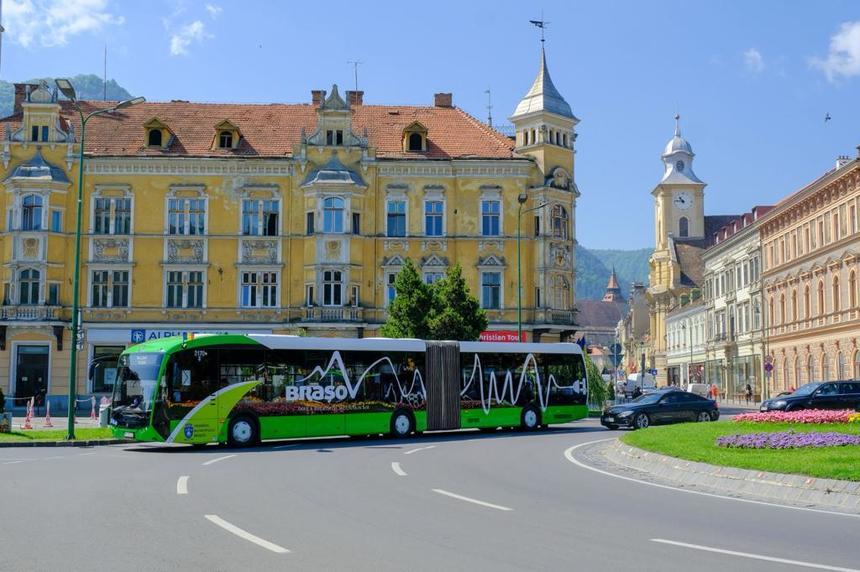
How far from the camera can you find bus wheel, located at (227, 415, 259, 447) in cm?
2666

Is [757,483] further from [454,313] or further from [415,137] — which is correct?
[415,137]

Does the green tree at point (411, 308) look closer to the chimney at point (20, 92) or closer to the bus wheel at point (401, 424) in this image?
the bus wheel at point (401, 424)

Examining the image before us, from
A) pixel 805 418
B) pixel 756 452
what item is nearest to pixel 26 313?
pixel 805 418

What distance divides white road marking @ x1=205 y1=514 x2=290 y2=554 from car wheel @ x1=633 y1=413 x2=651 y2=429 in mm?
23890

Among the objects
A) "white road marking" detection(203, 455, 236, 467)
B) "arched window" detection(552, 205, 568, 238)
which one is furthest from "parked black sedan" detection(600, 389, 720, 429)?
"arched window" detection(552, 205, 568, 238)

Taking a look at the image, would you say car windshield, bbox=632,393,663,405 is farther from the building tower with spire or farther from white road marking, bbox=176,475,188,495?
white road marking, bbox=176,475,188,495

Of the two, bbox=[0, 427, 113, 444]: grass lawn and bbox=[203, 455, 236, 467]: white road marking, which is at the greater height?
bbox=[0, 427, 113, 444]: grass lawn

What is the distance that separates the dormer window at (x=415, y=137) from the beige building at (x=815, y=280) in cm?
2295

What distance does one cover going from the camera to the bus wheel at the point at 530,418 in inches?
1325

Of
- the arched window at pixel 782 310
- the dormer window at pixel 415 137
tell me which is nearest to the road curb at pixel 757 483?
the dormer window at pixel 415 137

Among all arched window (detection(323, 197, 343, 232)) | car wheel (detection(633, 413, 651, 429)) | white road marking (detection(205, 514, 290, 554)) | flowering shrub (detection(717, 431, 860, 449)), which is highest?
arched window (detection(323, 197, 343, 232))

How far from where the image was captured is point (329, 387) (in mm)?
28562

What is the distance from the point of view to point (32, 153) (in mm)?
47656

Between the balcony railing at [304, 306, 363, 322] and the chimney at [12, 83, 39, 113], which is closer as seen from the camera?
the balcony railing at [304, 306, 363, 322]
